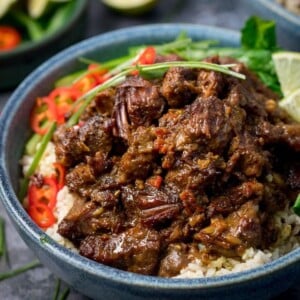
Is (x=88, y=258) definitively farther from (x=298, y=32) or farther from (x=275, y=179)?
(x=298, y=32)

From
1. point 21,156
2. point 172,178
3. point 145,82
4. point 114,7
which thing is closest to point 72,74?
point 21,156

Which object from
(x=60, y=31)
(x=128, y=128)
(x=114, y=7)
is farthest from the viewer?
(x=114, y=7)

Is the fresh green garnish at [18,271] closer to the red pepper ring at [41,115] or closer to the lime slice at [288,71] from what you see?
the red pepper ring at [41,115]

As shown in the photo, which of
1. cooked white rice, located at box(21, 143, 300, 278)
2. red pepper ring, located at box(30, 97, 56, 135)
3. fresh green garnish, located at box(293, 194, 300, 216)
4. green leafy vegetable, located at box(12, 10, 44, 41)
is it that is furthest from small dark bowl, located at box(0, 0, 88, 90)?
fresh green garnish, located at box(293, 194, 300, 216)

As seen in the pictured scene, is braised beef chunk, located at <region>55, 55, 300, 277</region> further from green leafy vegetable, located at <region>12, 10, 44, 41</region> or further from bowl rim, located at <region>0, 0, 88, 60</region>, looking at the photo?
green leafy vegetable, located at <region>12, 10, 44, 41</region>

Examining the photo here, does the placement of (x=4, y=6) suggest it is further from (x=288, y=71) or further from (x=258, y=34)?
(x=288, y=71)
